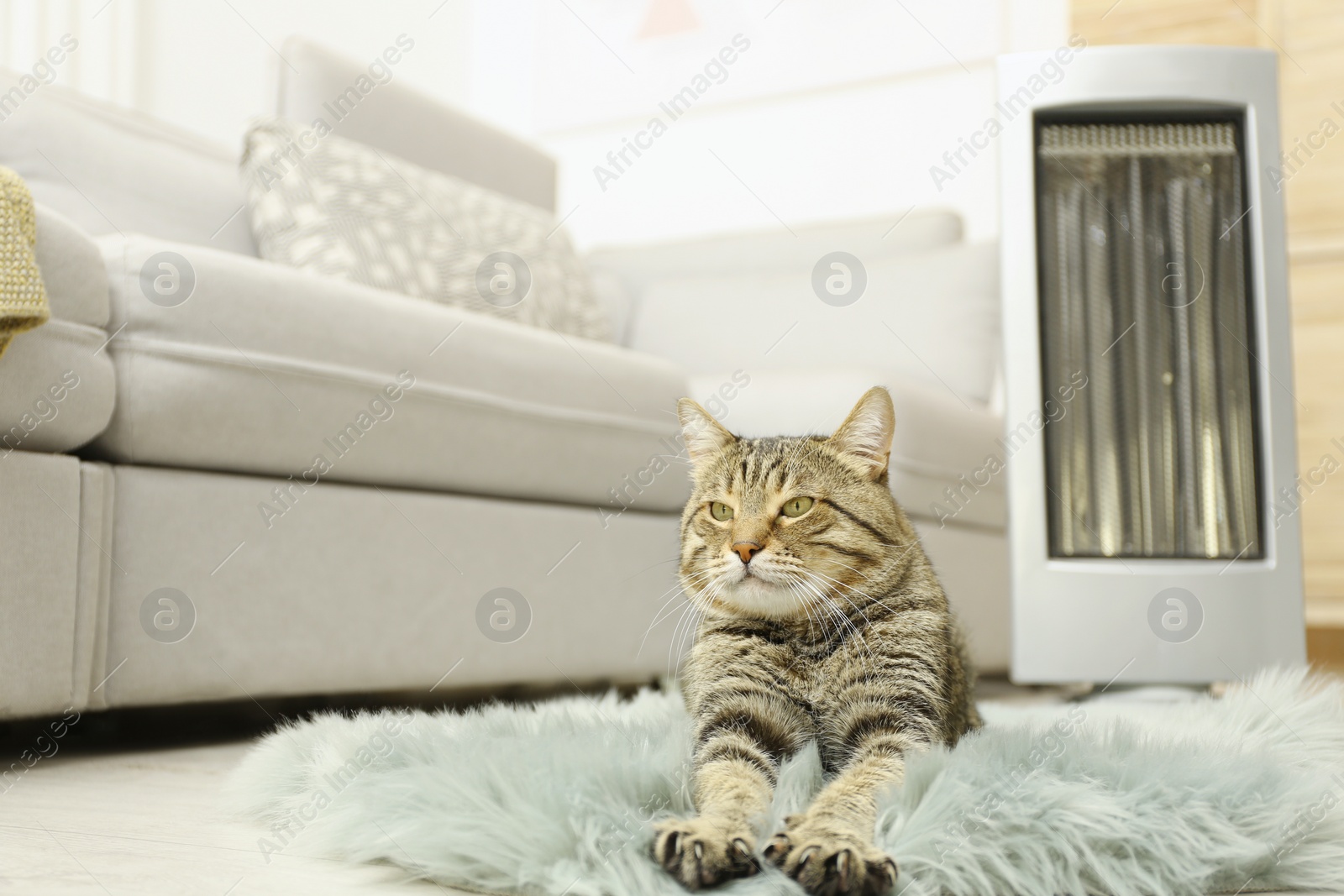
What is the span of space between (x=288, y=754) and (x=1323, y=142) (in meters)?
2.91

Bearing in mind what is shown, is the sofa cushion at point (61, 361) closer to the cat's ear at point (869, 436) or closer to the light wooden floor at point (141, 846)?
the light wooden floor at point (141, 846)

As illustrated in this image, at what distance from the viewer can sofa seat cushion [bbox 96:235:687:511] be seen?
1.24 metres

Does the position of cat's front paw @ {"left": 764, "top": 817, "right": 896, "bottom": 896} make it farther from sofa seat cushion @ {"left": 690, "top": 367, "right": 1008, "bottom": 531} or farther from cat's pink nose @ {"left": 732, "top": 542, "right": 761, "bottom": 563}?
sofa seat cushion @ {"left": 690, "top": 367, "right": 1008, "bottom": 531}

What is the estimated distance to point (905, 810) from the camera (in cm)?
77

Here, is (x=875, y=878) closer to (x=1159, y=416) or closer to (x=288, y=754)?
(x=288, y=754)

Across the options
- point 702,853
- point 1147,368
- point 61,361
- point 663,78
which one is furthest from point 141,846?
point 663,78

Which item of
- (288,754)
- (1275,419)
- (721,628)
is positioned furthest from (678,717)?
(1275,419)

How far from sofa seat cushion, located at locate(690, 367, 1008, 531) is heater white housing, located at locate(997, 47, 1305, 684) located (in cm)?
18

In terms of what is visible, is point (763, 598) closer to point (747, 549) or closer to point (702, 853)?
point (747, 549)

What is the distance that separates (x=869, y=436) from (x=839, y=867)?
1.55 ft

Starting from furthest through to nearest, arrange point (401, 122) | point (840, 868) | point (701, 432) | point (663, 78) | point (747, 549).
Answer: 1. point (663, 78)
2. point (401, 122)
3. point (701, 432)
4. point (747, 549)
5. point (840, 868)

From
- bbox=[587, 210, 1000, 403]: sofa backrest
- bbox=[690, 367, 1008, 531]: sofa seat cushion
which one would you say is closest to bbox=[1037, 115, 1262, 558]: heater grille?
bbox=[690, 367, 1008, 531]: sofa seat cushion

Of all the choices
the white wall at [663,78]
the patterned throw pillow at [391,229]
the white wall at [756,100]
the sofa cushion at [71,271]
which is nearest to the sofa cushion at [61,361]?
the sofa cushion at [71,271]

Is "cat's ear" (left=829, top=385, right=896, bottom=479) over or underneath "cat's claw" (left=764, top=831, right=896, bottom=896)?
over
